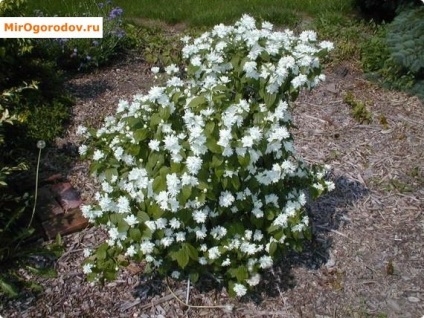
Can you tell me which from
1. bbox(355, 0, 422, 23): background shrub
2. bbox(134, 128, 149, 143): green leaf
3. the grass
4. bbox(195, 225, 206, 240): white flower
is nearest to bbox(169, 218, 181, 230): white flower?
bbox(195, 225, 206, 240): white flower

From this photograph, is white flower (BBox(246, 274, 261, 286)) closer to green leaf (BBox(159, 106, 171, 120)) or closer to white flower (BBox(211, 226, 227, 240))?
white flower (BBox(211, 226, 227, 240))

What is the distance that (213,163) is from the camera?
8.45ft

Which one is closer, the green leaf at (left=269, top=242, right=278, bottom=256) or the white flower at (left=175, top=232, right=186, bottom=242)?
the white flower at (left=175, top=232, right=186, bottom=242)

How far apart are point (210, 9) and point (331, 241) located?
4.51 metres

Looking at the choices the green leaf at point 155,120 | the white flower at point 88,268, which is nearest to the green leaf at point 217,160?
the green leaf at point 155,120

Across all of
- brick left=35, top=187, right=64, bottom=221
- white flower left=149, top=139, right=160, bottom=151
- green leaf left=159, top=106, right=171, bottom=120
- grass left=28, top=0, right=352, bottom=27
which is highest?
grass left=28, top=0, right=352, bottom=27

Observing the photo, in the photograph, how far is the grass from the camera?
22.8 feet

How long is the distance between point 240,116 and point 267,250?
2.65ft

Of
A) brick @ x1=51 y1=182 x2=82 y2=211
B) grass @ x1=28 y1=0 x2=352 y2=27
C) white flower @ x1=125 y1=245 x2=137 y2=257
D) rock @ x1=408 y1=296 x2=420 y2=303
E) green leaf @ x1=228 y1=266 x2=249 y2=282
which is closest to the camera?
white flower @ x1=125 y1=245 x2=137 y2=257

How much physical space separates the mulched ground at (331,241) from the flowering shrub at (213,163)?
0.29m

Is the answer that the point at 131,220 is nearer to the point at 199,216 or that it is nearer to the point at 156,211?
the point at 156,211

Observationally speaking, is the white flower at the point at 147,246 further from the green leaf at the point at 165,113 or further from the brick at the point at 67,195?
the brick at the point at 67,195

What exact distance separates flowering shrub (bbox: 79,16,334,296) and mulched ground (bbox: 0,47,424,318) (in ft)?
0.95

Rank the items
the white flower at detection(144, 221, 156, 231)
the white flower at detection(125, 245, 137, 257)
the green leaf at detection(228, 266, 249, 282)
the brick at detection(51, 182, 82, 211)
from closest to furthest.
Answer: the white flower at detection(144, 221, 156, 231) → the white flower at detection(125, 245, 137, 257) → the green leaf at detection(228, 266, 249, 282) → the brick at detection(51, 182, 82, 211)
